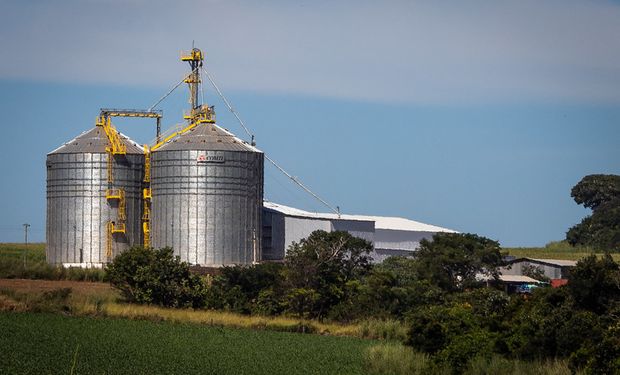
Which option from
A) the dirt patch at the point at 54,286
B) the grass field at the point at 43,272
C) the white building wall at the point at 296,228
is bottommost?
the dirt patch at the point at 54,286

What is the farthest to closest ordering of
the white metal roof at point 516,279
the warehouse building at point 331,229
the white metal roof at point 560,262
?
1. the white metal roof at point 560,262
2. the warehouse building at point 331,229
3. the white metal roof at point 516,279

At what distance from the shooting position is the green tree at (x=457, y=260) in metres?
78.1

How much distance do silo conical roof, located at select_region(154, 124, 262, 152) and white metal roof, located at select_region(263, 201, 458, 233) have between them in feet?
23.3

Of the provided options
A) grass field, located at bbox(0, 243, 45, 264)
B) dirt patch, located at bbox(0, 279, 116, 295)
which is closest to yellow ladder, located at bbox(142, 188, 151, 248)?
dirt patch, located at bbox(0, 279, 116, 295)

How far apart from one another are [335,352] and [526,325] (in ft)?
34.7

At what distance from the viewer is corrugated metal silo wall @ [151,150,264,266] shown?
3317 inches

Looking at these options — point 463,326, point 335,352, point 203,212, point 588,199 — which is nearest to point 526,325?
point 463,326

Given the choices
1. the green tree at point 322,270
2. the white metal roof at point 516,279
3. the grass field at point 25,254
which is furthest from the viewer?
the grass field at point 25,254

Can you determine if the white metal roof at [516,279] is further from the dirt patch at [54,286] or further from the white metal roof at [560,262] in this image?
the dirt patch at [54,286]

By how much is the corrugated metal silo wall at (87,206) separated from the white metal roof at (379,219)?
11284 mm

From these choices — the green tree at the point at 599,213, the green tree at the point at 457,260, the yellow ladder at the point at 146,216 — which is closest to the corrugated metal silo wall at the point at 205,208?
the yellow ladder at the point at 146,216

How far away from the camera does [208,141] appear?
86.9 m

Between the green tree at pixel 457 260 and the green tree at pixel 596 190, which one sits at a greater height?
the green tree at pixel 596 190

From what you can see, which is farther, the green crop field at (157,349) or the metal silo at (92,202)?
the metal silo at (92,202)
